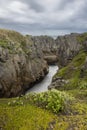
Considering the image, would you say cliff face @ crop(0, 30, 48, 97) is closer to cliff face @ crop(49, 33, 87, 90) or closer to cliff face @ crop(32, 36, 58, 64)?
cliff face @ crop(49, 33, 87, 90)

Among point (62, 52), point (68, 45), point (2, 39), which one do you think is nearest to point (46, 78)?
point (2, 39)

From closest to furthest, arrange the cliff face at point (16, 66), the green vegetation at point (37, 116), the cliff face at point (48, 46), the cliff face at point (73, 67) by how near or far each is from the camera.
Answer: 1. the green vegetation at point (37, 116)
2. the cliff face at point (73, 67)
3. the cliff face at point (16, 66)
4. the cliff face at point (48, 46)

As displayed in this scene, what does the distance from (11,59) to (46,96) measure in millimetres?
44278

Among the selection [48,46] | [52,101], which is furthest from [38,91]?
[48,46]

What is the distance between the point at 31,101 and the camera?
15.1 meters

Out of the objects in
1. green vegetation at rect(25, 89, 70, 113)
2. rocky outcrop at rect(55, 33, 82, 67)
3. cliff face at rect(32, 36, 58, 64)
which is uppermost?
green vegetation at rect(25, 89, 70, 113)

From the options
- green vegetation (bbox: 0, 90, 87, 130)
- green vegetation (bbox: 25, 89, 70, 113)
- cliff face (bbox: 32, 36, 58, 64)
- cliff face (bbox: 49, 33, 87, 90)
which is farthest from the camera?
cliff face (bbox: 32, 36, 58, 64)

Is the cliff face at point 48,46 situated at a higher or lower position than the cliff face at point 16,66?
lower

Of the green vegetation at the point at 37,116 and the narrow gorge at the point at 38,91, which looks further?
the narrow gorge at the point at 38,91

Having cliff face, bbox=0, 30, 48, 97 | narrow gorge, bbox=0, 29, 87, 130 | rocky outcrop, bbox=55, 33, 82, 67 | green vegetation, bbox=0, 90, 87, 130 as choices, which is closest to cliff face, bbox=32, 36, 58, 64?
rocky outcrop, bbox=55, 33, 82, 67

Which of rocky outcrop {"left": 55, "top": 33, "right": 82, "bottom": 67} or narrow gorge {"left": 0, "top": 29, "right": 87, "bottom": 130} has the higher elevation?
narrow gorge {"left": 0, "top": 29, "right": 87, "bottom": 130}

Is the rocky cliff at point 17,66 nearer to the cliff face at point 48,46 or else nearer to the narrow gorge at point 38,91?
the narrow gorge at point 38,91

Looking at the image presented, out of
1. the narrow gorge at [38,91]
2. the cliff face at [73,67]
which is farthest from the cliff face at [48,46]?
the narrow gorge at [38,91]

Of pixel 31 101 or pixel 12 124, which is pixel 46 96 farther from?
pixel 12 124
